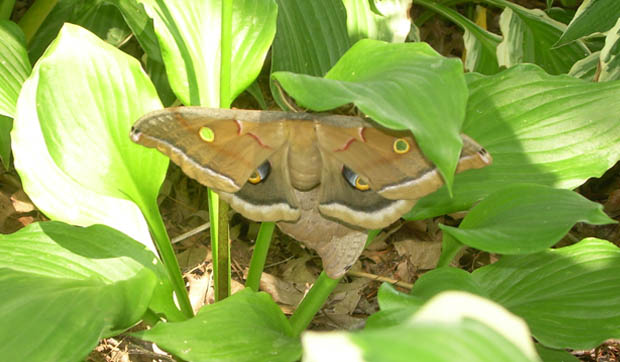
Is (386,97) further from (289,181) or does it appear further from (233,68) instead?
(233,68)

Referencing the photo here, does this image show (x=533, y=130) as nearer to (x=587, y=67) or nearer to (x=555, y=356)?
(x=555, y=356)

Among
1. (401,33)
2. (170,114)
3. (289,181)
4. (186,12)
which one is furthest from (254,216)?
(401,33)

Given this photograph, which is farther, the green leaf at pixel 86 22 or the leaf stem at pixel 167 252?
the green leaf at pixel 86 22

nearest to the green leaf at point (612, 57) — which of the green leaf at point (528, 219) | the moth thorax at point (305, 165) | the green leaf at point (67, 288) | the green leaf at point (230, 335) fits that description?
the green leaf at point (528, 219)

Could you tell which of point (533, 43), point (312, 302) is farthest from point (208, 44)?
point (533, 43)

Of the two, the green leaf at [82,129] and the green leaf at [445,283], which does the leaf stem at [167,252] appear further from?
the green leaf at [445,283]

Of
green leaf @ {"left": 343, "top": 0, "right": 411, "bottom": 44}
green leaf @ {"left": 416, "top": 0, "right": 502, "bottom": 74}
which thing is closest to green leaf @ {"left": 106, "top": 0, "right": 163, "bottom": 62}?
green leaf @ {"left": 343, "top": 0, "right": 411, "bottom": 44}
